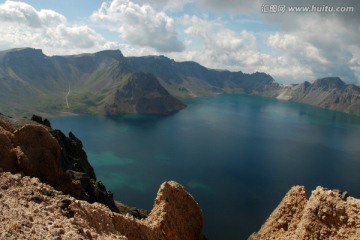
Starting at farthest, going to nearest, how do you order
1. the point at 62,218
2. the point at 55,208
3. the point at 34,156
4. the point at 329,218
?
the point at 34,156 → the point at 329,218 → the point at 55,208 → the point at 62,218

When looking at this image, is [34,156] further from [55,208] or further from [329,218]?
[329,218]

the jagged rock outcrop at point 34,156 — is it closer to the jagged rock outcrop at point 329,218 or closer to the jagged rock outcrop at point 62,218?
the jagged rock outcrop at point 62,218

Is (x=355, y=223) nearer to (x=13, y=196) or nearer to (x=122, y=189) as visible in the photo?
(x=13, y=196)

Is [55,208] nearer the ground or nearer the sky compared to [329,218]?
nearer the sky

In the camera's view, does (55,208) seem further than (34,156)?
No

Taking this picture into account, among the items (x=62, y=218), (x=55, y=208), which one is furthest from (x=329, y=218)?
(x=55, y=208)

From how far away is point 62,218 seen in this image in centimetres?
1939

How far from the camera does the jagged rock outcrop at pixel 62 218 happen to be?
1730 centimetres

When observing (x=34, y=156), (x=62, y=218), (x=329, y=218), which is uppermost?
(x=62, y=218)

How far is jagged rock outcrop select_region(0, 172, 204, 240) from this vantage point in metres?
17.3

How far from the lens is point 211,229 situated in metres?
102

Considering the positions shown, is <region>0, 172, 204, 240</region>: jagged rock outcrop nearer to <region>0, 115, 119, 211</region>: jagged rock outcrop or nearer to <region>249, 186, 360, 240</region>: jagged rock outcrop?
<region>0, 115, 119, 211</region>: jagged rock outcrop

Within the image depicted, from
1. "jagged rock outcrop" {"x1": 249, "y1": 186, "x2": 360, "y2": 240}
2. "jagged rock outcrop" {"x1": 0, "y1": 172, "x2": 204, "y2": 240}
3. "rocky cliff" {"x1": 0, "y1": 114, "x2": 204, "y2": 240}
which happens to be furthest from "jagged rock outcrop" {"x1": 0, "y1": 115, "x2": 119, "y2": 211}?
"jagged rock outcrop" {"x1": 249, "y1": 186, "x2": 360, "y2": 240}

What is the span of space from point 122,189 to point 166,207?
108979 mm
